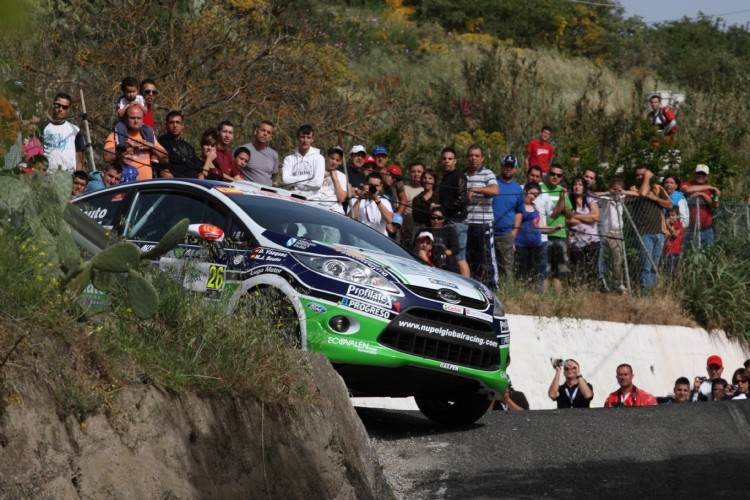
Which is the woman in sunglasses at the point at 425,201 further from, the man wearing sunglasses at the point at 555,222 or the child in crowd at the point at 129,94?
the child in crowd at the point at 129,94

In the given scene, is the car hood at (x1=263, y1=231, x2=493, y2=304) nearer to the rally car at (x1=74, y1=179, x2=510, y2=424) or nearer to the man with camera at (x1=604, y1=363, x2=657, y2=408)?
the rally car at (x1=74, y1=179, x2=510, y2=424)

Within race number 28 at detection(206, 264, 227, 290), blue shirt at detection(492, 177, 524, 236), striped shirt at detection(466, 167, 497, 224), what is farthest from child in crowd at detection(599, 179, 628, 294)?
race number 28 at detection(206, 264, 227, 290)

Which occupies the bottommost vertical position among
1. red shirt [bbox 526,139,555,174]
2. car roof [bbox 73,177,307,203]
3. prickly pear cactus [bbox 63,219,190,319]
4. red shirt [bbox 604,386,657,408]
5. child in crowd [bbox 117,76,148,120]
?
red shirt [bbox 604,386,657,408]

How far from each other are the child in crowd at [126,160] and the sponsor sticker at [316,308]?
492cm

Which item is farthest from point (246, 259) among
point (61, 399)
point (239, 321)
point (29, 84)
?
point (29, 84)

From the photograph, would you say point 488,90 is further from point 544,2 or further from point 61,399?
point 61,399

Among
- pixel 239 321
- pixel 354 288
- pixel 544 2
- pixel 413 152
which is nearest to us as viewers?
pixel 239 321

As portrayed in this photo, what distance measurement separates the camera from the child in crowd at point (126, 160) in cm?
1434

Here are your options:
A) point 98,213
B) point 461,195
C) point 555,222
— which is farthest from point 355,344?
point 555,222

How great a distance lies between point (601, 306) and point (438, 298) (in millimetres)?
8870

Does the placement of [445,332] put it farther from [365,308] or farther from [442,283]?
[365,308]

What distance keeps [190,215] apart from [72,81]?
8244 mm

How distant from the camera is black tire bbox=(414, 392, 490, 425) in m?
11.3

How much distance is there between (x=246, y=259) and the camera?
10383 millimetres
